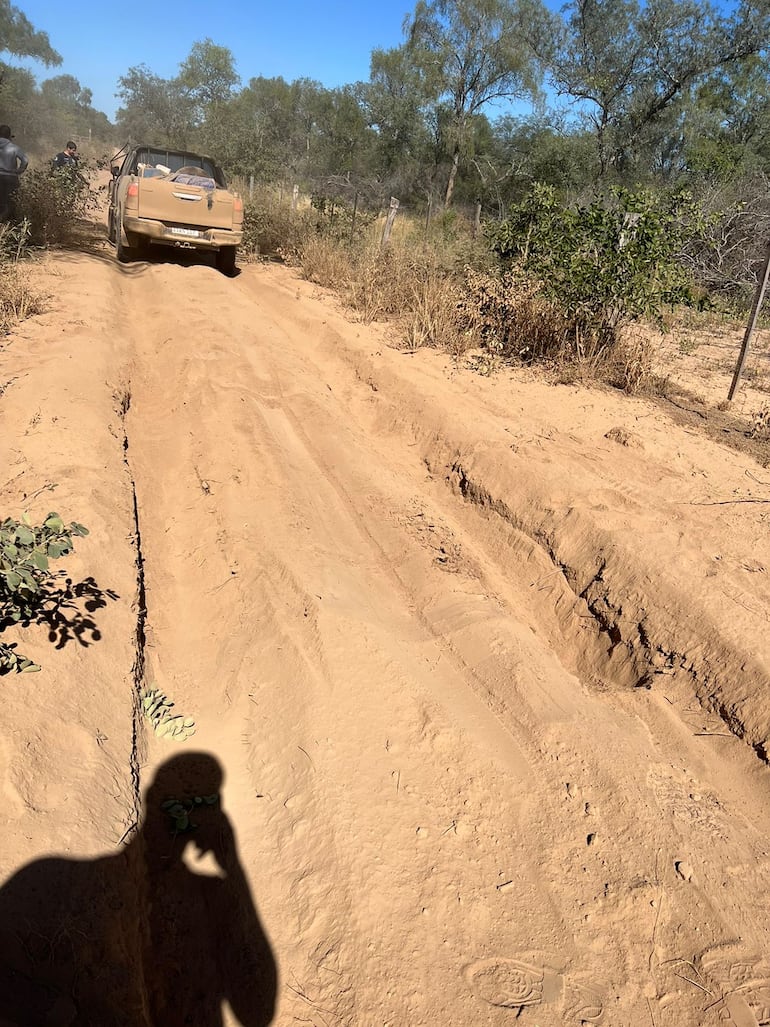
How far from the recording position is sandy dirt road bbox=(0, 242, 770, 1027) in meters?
2.02

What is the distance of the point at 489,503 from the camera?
4.95m

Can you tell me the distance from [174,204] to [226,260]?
4.60ft

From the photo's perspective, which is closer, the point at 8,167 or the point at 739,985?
the point at 739,985

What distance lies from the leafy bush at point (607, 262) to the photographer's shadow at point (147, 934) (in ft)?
21.6

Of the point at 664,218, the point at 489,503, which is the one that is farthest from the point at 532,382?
the point at 489,503

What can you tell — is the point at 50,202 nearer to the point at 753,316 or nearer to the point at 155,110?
the point at 753,316

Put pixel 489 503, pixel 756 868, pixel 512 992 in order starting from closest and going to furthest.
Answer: pixel 512 992, pixel 756 868, pixel 489 503

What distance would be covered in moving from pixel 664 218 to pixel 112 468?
6.23 metres

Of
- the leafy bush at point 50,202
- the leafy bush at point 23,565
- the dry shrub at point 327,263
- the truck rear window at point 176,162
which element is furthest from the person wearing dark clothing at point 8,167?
the leafy bush at point 23,565

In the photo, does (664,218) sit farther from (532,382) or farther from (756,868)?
(756,868)

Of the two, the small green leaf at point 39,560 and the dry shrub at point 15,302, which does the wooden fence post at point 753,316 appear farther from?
the dry shrub at point 15,302

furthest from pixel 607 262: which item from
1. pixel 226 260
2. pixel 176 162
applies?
pixel 176 162

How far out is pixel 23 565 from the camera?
2.52 m

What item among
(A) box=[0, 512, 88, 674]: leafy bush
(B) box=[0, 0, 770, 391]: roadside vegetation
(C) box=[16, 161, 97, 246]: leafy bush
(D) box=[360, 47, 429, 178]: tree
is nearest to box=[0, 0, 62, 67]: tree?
(B) box=[0, 0, 770, 391]: roadside vegetation
